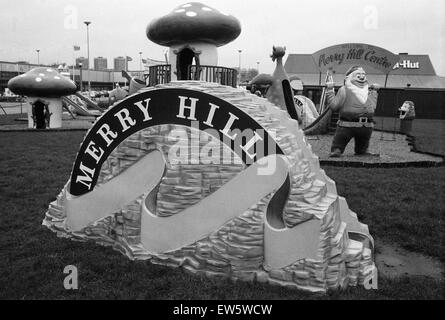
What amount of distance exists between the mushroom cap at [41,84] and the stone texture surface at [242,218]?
44.5ft

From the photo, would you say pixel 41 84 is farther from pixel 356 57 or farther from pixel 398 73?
pixel 398 73

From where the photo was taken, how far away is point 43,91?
16.5m

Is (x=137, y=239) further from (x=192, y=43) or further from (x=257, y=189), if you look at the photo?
(x=192, y=43)

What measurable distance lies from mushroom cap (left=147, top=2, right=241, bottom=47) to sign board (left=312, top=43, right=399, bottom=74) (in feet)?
35.9

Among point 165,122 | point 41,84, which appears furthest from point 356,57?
point 165,122

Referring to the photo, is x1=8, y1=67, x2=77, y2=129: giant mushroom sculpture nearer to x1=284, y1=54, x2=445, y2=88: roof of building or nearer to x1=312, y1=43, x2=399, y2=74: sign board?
x1=312, y1=43, x2=399, y2=74: sign board

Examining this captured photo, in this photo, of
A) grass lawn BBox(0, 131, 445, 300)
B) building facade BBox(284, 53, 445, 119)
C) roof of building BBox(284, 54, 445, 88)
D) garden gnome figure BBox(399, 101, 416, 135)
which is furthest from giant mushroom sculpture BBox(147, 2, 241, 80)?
roof of building BBox(284, 54, 445, 88)

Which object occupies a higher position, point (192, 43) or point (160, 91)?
point (192, 43)

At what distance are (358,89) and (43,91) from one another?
40.7 feet

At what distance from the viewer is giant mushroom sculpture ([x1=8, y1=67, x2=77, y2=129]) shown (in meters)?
16.3

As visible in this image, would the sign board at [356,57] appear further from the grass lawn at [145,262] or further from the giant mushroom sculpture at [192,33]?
the giant mushroom sculpture at [192,33]
